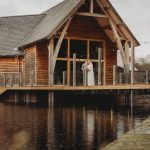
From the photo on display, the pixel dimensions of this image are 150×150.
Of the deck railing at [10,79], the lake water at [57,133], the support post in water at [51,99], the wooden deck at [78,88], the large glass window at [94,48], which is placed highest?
the large glass window at [94,48]

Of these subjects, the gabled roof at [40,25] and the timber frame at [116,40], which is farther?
the gabled roof at [40,25]

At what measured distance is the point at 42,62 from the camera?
29.3m

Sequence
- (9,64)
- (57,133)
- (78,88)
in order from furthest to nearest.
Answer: (9,64)
(78,88)
(57,133)

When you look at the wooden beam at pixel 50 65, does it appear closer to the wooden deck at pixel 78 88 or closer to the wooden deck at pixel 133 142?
the wooden deck at pixel 78 88

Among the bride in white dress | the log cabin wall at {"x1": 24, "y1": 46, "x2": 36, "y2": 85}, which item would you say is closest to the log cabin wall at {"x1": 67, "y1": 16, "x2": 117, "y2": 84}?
the log cabin wall at {"x1": 24, "y1": 46, "x2": 36, "y2": 85}

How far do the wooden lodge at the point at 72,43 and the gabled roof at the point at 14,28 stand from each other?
0.25 ft

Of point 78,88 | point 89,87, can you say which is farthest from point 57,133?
point 78,88

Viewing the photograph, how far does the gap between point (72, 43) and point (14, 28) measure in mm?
6515

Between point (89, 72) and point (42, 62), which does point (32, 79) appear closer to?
point (42, 62)

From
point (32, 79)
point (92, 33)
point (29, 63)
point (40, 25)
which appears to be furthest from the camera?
point (40, 25)

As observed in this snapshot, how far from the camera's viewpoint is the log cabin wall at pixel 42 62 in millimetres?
29062

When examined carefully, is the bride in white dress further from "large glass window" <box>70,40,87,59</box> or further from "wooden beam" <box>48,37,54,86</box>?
"large glass window" <box>70,40,87,59</box>

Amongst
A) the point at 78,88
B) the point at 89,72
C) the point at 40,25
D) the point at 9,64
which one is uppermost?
the point at 40,25

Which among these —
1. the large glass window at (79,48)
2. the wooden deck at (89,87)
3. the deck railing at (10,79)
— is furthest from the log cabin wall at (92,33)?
the wooden deck at (89,87)
